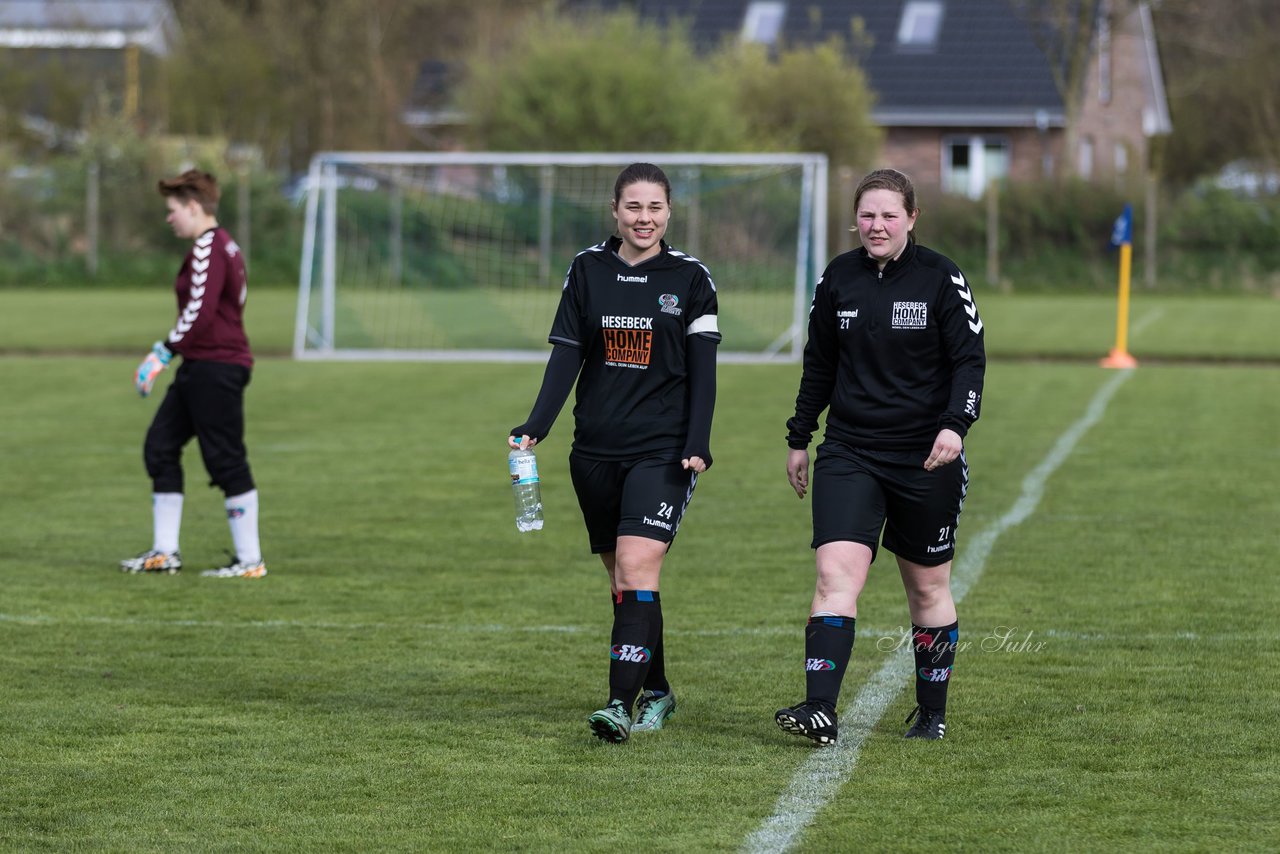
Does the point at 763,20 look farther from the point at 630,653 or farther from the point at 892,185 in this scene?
the point at 630,653

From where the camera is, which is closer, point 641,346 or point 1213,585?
point 641,346

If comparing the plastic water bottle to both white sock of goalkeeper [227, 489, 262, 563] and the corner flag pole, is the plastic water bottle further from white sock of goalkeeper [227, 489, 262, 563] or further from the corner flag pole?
the corner flag pole

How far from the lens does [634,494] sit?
231 inches

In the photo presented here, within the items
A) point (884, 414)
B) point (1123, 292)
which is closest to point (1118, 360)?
point (1123, 292)

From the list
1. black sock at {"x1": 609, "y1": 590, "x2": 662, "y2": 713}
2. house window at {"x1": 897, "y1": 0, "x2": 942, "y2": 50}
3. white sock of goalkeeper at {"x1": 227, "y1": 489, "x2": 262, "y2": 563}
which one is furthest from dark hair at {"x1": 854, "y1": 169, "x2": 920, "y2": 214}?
house window at {"x1": 897, "y1": 0, "x2": 942, "y2": 50}

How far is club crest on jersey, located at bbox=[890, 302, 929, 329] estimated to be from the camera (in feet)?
18.5

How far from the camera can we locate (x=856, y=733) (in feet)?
19.5

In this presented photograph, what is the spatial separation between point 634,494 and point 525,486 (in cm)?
35

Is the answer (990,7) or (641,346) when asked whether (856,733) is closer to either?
(641,346)

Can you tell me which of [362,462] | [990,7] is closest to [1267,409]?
[362,462]

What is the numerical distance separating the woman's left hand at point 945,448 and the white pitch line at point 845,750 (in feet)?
2.96

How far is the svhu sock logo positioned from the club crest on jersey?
125 centimetres

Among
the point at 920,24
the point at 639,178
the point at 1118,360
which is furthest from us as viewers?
the point at 920,24

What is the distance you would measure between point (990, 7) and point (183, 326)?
139 feet
